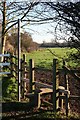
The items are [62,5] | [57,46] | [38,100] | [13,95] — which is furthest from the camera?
[13,95]

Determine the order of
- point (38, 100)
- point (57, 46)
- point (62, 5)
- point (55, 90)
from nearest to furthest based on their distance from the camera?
point (62, 5) → point (57, 46) → point (55, 90) → point (38, 100)

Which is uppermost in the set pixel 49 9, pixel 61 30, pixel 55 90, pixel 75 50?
pixel 49 9

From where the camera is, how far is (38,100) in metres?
7.16

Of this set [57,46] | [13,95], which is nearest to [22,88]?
[13,95]

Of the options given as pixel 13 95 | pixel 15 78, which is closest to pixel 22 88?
pixel 13 95

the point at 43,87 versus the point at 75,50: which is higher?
the point at 75,50

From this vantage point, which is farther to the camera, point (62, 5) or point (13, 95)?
point (13, 95)

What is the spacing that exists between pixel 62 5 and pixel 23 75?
23.4ft

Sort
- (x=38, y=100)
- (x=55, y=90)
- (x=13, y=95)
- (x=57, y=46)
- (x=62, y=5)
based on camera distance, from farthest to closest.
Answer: (x=13, y=95) < (x=38, y=100) < (x=55, y=90) < (x=57, y=46) < (x=62, y=5)

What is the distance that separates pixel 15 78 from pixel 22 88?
1.39 metres

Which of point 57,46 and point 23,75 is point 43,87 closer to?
point 23,75

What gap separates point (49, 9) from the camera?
3121 mm

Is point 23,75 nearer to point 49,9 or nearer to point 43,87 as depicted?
point 43,87

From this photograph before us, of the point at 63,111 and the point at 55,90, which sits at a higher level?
the point at 55,90
